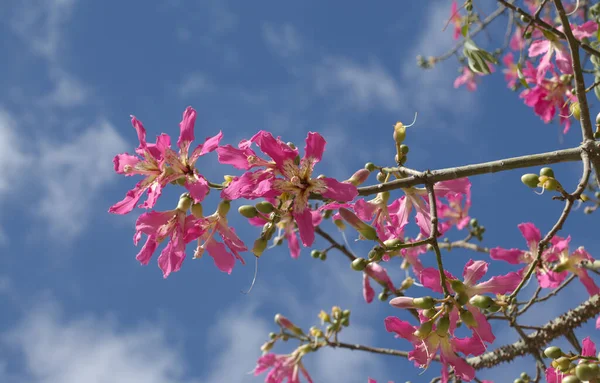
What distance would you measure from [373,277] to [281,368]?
33.8 inches

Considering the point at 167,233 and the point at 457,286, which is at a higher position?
the point at 167,233

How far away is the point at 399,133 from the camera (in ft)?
6.30

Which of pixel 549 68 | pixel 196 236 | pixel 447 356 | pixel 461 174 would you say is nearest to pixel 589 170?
pixel 461 174

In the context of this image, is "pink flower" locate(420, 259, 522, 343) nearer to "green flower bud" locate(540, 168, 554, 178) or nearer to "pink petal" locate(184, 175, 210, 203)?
"green flower bud" locate(540, 168, 554, 178)

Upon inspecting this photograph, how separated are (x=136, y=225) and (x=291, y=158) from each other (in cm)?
60

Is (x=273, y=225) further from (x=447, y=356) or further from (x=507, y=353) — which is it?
(x=507, y=353)

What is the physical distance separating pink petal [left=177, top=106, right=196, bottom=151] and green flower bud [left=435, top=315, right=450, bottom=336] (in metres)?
1.04

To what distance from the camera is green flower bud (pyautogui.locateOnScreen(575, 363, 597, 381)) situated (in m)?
1.63

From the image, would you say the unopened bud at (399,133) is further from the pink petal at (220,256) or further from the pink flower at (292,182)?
the pink petal at (220,256)

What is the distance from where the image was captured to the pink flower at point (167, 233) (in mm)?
1842

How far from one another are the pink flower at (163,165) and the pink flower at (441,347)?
2.66 ft

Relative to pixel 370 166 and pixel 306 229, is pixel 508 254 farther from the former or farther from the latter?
pixel 306 229

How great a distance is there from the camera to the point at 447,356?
1851 millimetres

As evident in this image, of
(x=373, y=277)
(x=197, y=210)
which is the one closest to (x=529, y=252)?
(x=373, y=277)
